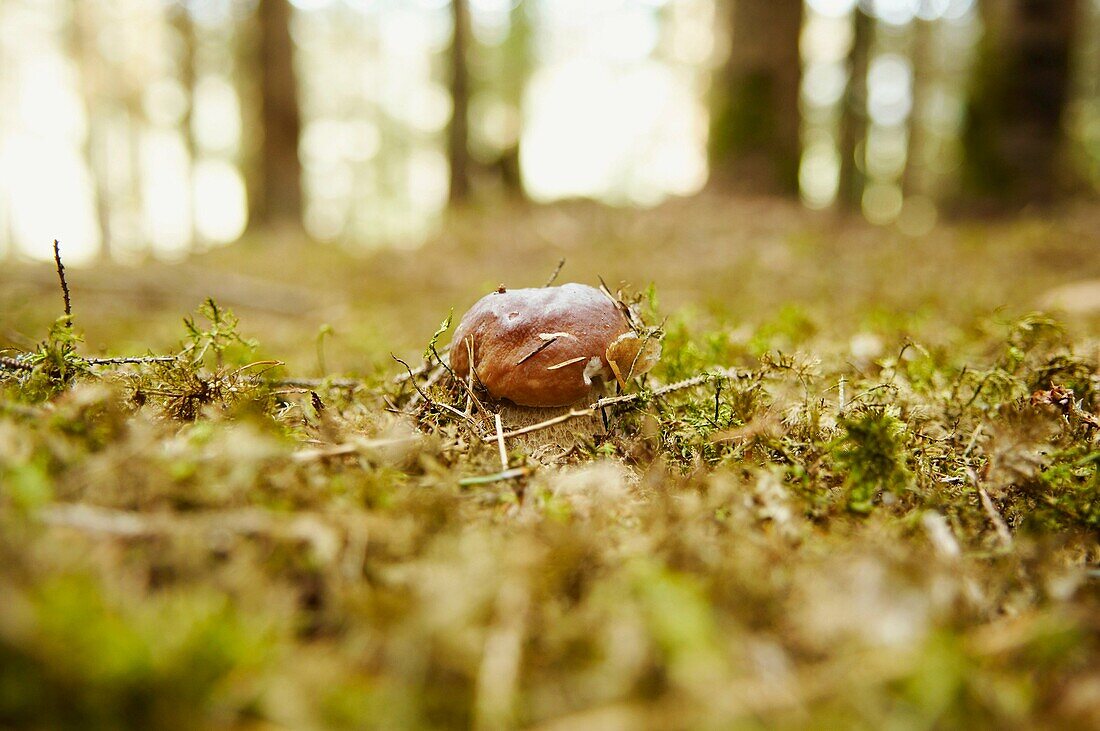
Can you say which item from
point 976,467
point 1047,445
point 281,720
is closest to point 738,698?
point 281,720

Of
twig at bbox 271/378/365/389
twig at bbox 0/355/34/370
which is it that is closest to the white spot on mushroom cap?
A: twig at bbox 271/378/365/389

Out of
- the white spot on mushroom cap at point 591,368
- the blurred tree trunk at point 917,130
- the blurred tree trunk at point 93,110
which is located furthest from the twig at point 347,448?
the blurred tree trunk at point 93,110

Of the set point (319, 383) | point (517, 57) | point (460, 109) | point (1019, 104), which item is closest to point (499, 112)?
point (517, 57)

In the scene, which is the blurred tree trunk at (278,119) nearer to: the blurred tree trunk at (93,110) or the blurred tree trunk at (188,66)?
the blurred tree trunk at (188,66)

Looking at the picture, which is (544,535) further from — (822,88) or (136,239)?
(136,239)

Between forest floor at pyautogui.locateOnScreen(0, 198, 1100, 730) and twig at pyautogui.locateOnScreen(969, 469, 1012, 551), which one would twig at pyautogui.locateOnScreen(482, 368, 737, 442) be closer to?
forest floor at pyautogui.locateOnScreen(0, 198, 1100, 730)
